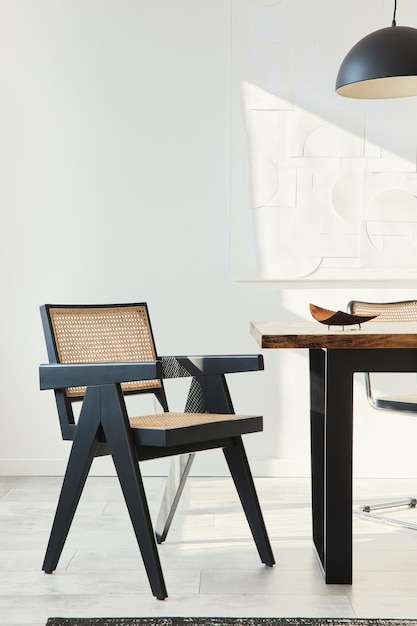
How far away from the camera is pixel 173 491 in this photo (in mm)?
2693

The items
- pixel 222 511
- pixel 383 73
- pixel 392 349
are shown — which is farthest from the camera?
pixel 222 511

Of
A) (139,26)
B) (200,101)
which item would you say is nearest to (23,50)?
(139,26)

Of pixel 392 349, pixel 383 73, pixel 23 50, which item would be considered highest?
pixel 23 50

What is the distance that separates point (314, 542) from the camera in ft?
8.80

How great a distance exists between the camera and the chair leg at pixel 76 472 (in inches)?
89.9

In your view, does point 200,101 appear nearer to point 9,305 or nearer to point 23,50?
point 23,50

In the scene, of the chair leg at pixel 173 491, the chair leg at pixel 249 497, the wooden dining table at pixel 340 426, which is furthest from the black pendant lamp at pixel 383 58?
the chair leg at pixel 173 491

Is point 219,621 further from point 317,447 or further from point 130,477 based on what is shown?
point 317,447

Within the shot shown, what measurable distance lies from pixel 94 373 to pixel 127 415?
6.7 inches

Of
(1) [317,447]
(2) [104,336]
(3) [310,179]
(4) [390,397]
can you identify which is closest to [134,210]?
(3) [310,179]

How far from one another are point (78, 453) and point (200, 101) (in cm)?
208

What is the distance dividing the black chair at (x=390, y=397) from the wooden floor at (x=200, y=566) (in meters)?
0.07

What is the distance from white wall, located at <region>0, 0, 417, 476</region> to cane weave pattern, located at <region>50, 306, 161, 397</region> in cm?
87

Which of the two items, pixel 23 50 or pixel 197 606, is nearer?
pixel 197 606
